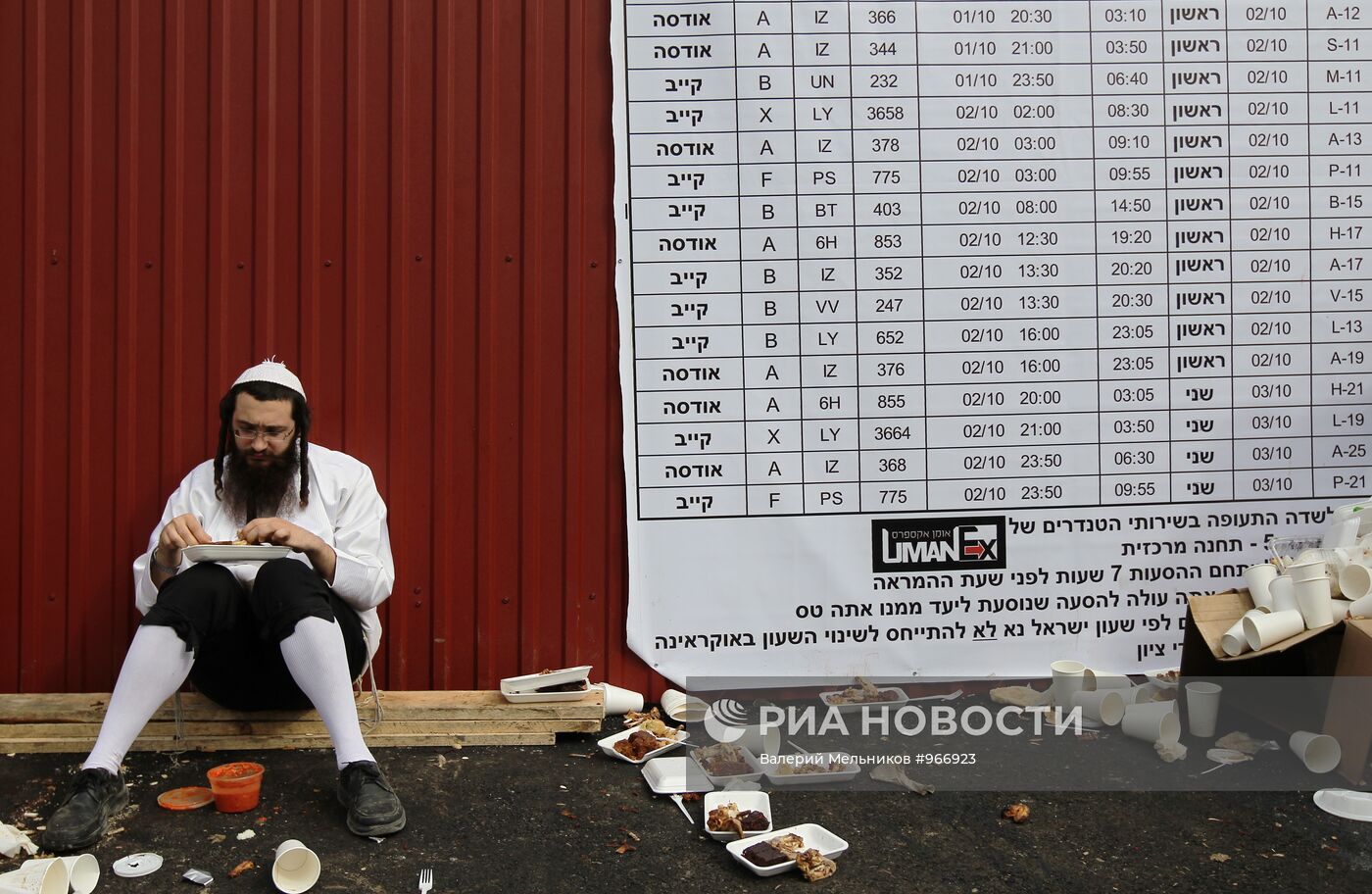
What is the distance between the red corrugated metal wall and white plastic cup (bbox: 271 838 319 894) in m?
1.36

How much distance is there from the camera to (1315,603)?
3.46m

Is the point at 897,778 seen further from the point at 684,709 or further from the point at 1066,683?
the point at 1066,683

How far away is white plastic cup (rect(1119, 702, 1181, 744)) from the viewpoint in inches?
140

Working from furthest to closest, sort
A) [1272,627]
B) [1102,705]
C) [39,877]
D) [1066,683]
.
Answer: [1066,683], [1102,705], [1272,627], [39,877]

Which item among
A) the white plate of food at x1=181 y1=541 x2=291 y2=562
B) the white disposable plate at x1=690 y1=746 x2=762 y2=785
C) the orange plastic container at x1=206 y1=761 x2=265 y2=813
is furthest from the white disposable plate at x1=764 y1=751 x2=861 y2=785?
the white plate of food at x1=181 y1=541 x2=291 y2=562

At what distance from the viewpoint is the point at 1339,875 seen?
2.73 meters

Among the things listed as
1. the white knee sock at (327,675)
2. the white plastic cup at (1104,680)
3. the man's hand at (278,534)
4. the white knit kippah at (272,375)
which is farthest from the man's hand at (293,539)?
the white plastic cup at (1104,680)

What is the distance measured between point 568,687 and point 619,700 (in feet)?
0.64

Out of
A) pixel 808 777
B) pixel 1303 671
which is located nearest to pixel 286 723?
pixel 808 777

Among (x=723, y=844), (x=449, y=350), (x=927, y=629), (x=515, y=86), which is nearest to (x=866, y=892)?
(x=723, y=844)

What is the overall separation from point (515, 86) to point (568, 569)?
185 cm

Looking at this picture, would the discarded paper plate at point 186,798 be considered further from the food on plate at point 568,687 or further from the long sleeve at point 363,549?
the food on plate at point 568,687

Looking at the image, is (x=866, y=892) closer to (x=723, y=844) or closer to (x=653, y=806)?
(x=723, y=844)

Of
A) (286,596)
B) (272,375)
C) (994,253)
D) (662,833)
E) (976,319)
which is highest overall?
(994,253)
